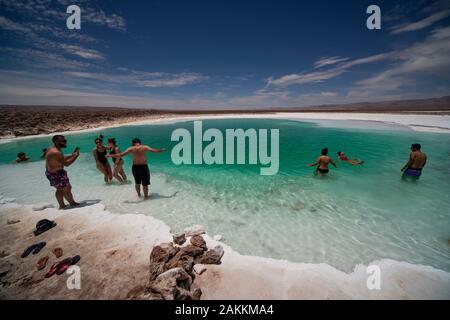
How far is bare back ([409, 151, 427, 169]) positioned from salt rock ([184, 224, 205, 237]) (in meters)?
8.14

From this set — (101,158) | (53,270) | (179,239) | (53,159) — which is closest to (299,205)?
(179,239)

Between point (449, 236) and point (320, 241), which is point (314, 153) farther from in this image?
point (320, 241)

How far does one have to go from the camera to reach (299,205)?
609cm

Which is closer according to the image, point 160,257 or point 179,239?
point 160,257

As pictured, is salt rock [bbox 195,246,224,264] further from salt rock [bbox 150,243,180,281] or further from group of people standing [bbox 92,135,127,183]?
group of people standing [bbox 92,135,127,183]

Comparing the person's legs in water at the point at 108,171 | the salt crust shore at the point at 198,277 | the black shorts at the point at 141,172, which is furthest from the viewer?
the person's legs in water at the point at 108,171

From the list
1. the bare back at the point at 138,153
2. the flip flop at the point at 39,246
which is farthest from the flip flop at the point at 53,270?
the bare back at the point at 138,153

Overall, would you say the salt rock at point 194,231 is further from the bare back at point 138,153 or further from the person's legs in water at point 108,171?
the person's legs in water at point 108,171

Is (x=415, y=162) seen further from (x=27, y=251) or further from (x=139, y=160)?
(x=27, y=251)

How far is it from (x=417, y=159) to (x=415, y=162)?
0.17 metres

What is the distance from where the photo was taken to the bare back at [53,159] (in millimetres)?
5027

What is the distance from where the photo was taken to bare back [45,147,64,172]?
16.5 feet

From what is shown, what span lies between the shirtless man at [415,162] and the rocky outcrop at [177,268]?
7947 millimetres

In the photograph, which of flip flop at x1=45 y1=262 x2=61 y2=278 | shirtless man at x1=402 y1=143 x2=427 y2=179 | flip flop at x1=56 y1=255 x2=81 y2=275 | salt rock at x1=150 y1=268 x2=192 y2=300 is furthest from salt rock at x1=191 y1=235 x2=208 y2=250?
shirtless man at x1=402 y1=143 x2=427 y2=179
